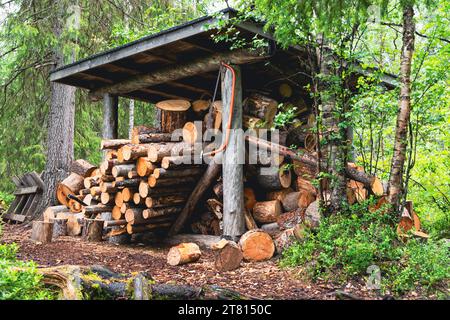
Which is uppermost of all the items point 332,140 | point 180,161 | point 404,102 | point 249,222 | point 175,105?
point 175,105

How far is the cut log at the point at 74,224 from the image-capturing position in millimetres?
8312

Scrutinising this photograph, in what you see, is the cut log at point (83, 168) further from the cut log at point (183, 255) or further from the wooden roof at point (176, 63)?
the cut log at point (183, 255)

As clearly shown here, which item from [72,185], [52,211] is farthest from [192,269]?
[52,211]

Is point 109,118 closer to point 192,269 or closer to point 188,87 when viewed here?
point 188,87

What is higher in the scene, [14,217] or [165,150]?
[165,150]

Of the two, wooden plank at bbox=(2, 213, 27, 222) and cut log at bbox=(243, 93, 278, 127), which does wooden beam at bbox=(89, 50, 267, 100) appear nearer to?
cut log at bbox=(243, 93, 278, 127)

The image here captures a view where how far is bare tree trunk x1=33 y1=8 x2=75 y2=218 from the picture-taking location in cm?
1009

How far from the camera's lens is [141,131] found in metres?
7.82

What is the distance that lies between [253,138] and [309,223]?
1.87 meters

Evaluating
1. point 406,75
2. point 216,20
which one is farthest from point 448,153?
point 216,20

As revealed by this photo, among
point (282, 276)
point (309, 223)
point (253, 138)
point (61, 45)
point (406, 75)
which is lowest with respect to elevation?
Answer: point (282, 276)

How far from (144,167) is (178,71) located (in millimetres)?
1797

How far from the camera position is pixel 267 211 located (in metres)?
7.01
